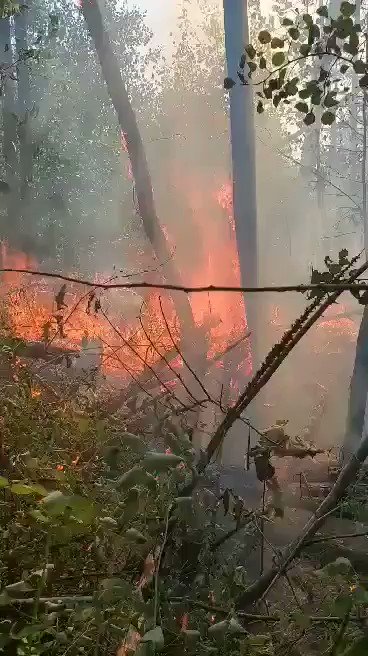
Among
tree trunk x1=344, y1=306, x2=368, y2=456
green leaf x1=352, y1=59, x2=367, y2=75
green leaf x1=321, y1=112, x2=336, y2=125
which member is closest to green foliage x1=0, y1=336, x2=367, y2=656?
green leaf x1=321, y1=112, x2=336, y2=125

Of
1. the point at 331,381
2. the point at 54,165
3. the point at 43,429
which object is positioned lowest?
the point at 43,429

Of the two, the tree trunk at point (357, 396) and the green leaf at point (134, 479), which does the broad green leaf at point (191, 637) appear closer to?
the green leaf at point (134, 479)

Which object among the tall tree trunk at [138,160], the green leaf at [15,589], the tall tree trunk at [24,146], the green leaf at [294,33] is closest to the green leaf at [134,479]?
the green leaf at [15,589]

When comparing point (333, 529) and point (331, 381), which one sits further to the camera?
point (331, 381)

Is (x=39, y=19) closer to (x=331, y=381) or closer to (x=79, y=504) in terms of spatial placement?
(x=331, y=381)

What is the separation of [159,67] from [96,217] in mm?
3652

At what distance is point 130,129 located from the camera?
5.98 m

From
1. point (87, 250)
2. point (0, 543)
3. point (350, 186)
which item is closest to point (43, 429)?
point (0, 543)

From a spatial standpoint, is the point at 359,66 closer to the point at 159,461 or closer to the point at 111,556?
the point at 159,461

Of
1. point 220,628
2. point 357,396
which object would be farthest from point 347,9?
point 357,396

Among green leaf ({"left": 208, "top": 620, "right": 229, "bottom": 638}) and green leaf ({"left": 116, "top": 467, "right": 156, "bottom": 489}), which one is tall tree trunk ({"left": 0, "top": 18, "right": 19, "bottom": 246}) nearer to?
green leaf ({"left": 116, "top": 467, "right": 156, "bottom": 489})

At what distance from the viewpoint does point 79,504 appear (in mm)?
826

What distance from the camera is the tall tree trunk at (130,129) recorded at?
226 inches

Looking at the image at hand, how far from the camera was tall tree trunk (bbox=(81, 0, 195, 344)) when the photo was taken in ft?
18.8
